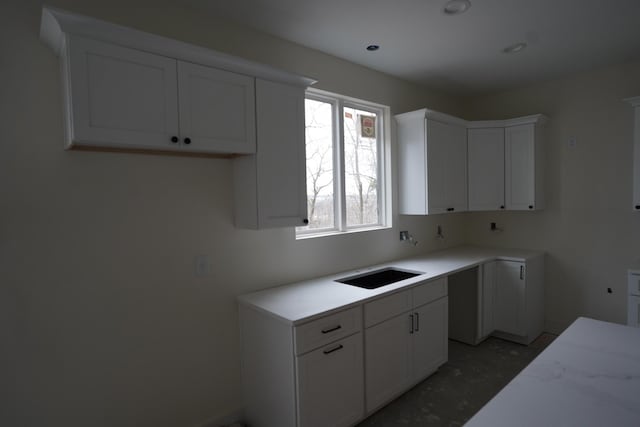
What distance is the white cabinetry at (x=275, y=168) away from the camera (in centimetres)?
209

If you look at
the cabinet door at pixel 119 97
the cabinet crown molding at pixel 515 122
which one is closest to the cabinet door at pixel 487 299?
the cabinet crown molding at pixel 515 122

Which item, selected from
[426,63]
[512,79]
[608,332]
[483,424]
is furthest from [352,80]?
[483,424]

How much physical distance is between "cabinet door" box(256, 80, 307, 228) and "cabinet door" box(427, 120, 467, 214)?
158cm

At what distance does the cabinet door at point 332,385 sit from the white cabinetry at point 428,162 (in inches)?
66.8

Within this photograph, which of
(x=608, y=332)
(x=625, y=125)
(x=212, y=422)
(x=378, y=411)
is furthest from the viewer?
(x=625, y=125)

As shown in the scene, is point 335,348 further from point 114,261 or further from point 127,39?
point 127,39

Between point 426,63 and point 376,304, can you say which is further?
point 426,63

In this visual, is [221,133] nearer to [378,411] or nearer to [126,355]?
[126,355]

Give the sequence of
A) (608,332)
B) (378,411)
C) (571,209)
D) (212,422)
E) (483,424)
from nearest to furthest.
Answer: (483,424) → (608,332) → (212,422) → (378,411) → (571,209)

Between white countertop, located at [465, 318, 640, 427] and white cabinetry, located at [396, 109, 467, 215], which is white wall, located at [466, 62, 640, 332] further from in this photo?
white countertop, located at [465, 318, 640, 427]

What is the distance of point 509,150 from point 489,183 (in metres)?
Answer: 0.41

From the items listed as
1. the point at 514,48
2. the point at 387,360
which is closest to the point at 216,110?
the point at 387,360

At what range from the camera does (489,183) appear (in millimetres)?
3838

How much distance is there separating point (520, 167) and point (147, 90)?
362 centimetres
